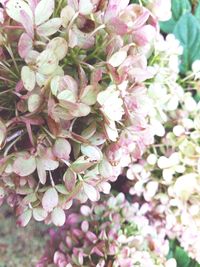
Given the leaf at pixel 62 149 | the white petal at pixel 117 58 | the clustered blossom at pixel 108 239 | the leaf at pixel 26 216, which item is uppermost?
the white petal at pixel 117 58

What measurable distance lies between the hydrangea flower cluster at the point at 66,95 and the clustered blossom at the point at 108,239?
11 cm

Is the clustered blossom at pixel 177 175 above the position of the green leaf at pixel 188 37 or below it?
below

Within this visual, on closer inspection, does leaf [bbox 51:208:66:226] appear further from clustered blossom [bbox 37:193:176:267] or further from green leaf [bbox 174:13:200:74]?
green leaf [bbox 174:13:200:74]

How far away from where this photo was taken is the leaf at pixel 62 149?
22.1 inches

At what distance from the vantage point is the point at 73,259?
71cm

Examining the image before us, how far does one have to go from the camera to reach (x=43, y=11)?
0.54m

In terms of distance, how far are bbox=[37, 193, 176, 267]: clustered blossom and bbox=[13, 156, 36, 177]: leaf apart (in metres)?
0.17

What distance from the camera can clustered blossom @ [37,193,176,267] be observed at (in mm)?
709

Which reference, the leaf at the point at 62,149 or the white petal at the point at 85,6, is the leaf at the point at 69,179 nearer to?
the leaf at the point at 62,149

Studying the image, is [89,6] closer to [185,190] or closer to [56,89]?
[56,89]

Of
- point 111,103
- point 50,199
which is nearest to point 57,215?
point 50,199

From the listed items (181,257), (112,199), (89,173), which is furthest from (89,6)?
(181,257)

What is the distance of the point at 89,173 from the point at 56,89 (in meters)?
0.10

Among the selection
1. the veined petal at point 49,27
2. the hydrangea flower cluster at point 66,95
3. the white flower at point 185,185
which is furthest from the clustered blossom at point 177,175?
the veined petal at point 49,27
